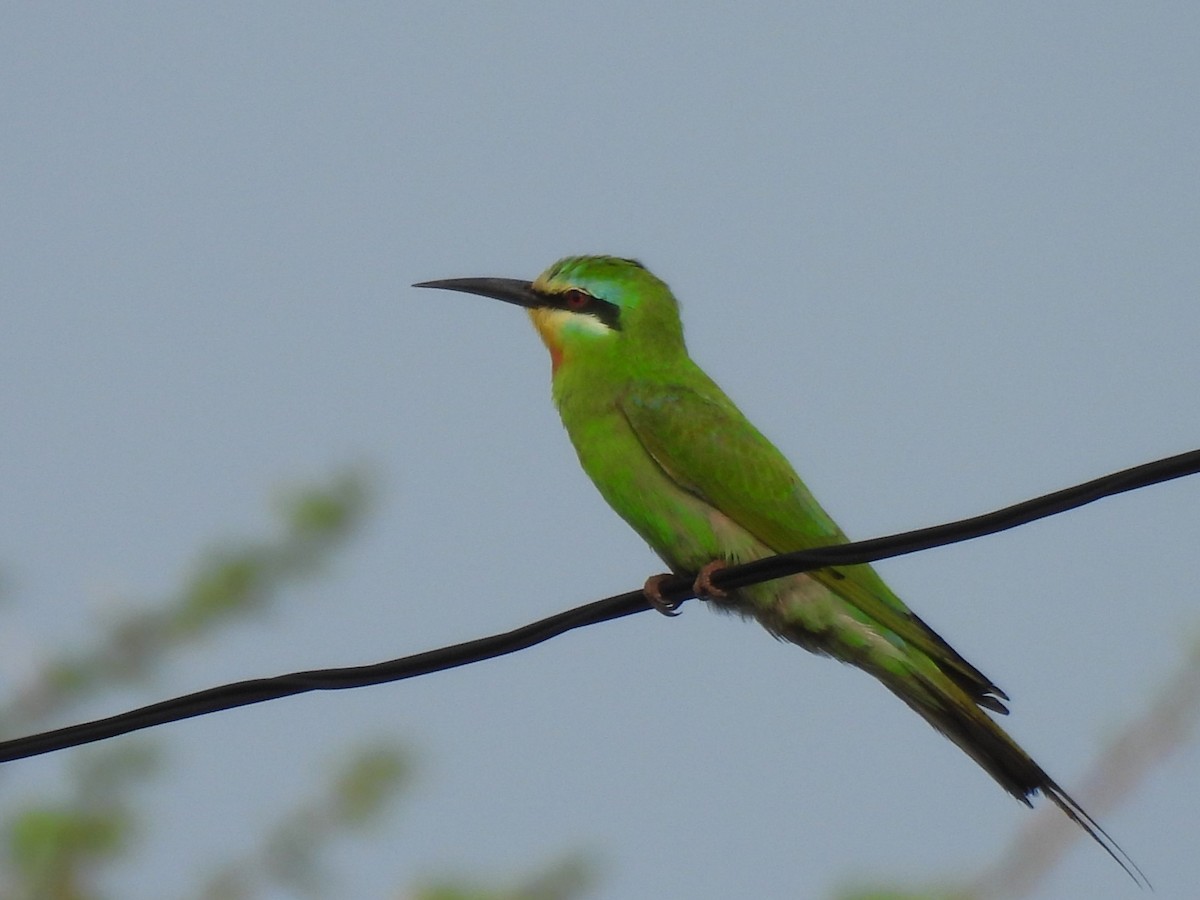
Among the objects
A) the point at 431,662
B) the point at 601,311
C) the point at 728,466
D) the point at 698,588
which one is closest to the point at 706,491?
the point at 728,466

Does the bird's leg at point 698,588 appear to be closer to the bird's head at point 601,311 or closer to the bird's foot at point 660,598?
the bird's foot at point 660,598

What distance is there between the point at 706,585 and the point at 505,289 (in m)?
1.89

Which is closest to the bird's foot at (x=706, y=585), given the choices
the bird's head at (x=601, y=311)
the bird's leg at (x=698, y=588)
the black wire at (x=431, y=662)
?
the bird's leg at (x=698, y=588)

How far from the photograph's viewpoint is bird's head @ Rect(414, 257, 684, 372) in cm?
523

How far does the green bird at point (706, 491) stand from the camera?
426 cm

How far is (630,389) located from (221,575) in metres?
2.83

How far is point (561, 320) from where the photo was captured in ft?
17.6

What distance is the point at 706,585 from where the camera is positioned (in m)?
4.10

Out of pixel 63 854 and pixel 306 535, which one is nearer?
pixel 63 854

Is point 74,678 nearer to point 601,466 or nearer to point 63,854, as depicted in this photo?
point 63,854

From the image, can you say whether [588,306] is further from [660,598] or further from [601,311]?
[660,598]

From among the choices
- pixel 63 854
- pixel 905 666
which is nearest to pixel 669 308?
pixel 905 666

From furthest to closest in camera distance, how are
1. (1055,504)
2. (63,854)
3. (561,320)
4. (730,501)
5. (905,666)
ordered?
(63,854)
(561,320)
(730,501)
(905,666)
(1055,504)

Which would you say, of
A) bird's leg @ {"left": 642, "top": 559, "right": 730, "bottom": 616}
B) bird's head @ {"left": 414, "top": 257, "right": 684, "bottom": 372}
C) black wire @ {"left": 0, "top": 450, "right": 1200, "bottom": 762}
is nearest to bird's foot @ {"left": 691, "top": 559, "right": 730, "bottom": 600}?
bird's leg @ {"left": 642, "top": 559, "right": 730, "bottom": 616}
